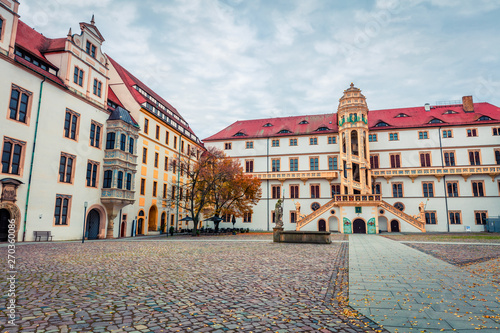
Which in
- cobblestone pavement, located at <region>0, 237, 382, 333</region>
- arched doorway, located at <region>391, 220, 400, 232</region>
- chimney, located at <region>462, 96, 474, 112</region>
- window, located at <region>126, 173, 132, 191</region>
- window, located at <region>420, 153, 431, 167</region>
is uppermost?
chimney, located at <region>462, 96, 474, 112</region>

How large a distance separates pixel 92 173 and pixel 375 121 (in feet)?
133

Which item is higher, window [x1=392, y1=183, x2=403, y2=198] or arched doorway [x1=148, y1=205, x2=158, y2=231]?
window [x1=392, y1=183, x2=403, y2=198]

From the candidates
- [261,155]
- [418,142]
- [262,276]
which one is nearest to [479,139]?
[418,142]

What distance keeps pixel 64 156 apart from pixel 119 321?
25.7 metres

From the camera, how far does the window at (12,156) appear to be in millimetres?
22016

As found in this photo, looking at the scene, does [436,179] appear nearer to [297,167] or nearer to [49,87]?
[297,167]

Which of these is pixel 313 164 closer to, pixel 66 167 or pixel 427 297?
pixel 66 167

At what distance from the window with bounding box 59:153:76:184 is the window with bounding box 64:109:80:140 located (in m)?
1.76

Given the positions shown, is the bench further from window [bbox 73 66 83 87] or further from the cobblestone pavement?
the cobblestone pavement

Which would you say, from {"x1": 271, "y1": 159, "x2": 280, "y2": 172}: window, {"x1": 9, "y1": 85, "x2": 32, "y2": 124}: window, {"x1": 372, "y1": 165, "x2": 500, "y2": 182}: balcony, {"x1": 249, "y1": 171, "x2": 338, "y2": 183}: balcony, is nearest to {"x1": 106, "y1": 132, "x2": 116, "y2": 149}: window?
{"x1": 9, "y1": 85, "x2": 32, "y2": 124}: window

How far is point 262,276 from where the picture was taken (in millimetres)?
9836

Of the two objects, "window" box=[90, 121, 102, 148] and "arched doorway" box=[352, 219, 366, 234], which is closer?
"window" box=[90, 121, 102, 148]

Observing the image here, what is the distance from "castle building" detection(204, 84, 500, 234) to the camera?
42312 millimetres

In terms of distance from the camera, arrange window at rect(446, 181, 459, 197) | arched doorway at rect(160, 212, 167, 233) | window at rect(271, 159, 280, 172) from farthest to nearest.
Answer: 1. window at rect(271, 159, 280, 172)
2. window at rect(446, 181, 459, 197)
3. arched doorway at rect(160, 212, 167, 233)
